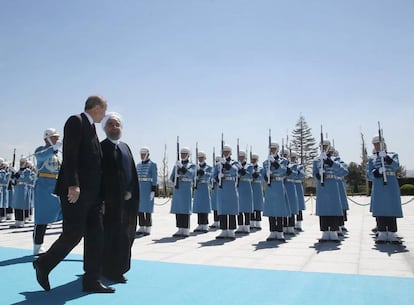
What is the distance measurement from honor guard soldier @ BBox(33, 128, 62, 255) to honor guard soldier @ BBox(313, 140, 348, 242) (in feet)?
17.6

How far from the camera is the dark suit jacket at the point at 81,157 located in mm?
4160

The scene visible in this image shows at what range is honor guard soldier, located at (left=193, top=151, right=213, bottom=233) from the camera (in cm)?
1072

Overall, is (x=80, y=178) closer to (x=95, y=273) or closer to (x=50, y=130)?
(x=95, y=273)

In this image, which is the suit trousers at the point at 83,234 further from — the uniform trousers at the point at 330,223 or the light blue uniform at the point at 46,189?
the uniform trousers at the point at 330,223

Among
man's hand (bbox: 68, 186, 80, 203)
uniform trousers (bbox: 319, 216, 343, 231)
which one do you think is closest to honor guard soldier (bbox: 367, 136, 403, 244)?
uniform trousers (bbox: 319, 216, 343, 231)

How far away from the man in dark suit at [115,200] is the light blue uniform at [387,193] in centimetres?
555

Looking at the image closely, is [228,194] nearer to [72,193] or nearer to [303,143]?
[72,193]

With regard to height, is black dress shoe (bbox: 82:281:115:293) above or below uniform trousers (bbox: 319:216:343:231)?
below

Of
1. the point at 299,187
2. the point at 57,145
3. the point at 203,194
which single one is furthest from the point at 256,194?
the point at 57,145

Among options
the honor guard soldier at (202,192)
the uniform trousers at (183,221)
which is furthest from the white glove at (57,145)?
the honor guard soldier at (202,192)

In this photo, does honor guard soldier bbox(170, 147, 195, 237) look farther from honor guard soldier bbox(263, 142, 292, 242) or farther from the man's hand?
the man's hand

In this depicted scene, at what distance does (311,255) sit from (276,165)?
276 cm

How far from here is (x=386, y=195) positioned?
26.7 feet

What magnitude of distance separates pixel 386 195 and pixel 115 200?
5.88 metres
